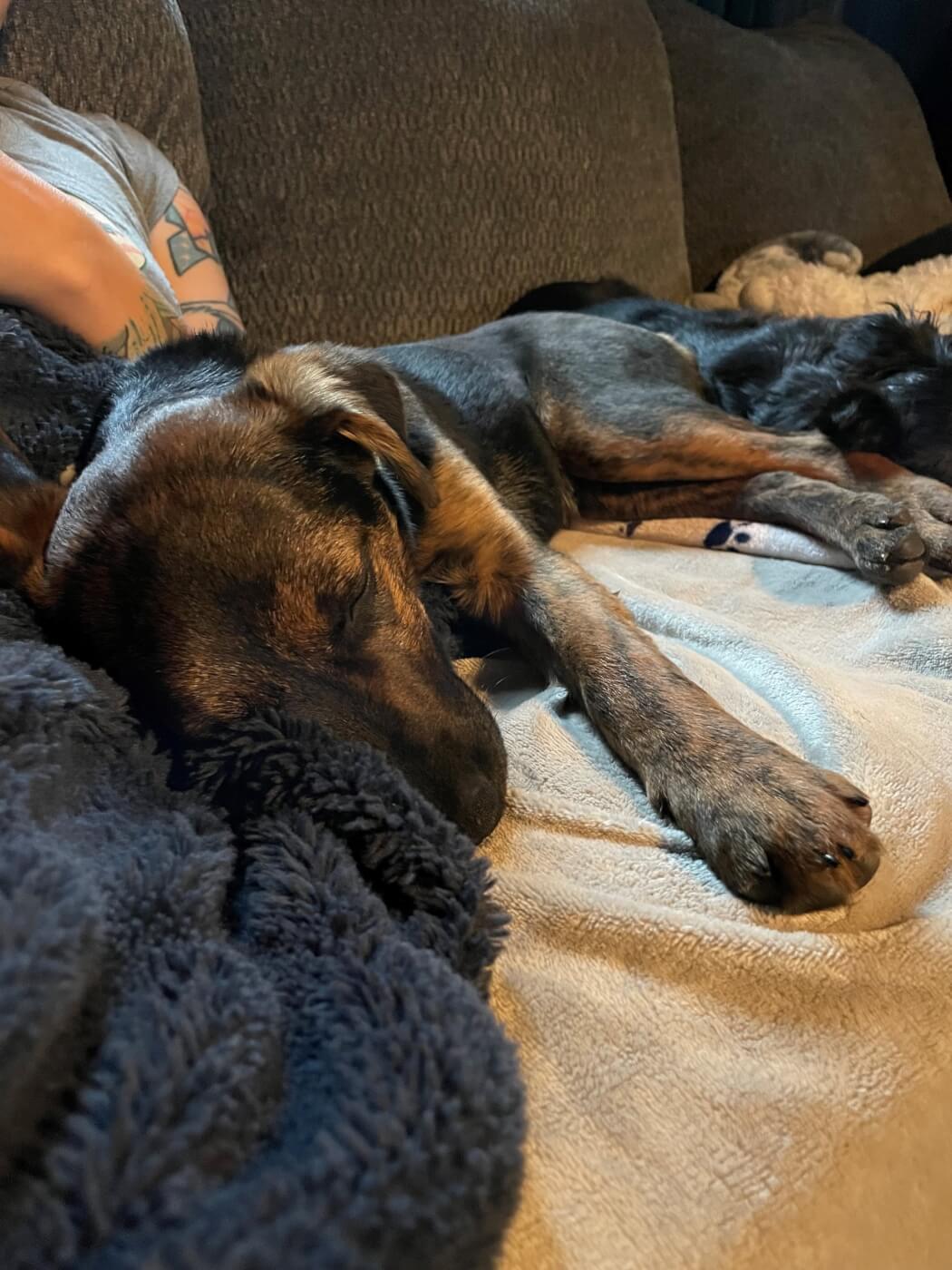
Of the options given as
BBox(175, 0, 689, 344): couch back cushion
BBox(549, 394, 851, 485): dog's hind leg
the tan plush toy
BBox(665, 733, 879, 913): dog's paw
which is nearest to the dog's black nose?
BBox(665, 733, 879, 913): dog's paw

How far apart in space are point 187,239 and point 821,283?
2.09 meters

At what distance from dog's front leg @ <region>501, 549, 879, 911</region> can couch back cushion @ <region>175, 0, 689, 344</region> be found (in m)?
1.56

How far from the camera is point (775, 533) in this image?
2.11 meters

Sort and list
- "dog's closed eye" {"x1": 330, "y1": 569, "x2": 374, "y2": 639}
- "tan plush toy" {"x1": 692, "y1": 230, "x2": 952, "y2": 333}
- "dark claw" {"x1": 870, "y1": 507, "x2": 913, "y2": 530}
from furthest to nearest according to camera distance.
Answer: "tan plush toy" {"x1": 692, "y1": 230, "x2": 952, "y2": 333} → "dark claw" {"x1": 870, "y1": 507, "x2": 913, "y2": 530} → "dog's closed eye" {"x1": 330, "y1": 569, "x2": 374, "y2": 639}

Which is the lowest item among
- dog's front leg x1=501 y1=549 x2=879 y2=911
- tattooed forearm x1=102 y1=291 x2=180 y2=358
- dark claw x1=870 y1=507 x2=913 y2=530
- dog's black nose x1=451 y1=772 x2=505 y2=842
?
dark claw x1=870 y1=507 x2=913 y2=530

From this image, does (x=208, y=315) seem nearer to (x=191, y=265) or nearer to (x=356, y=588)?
(x=191, y=265)

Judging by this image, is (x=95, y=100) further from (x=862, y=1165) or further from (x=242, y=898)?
(x=862, y=1165)

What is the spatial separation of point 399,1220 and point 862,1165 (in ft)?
1.59

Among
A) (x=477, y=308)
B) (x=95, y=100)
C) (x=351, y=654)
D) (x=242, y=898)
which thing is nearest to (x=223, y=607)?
(x=351, y=654)

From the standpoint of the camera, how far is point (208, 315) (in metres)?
2.20

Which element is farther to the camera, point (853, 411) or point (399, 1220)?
point (853, 411)

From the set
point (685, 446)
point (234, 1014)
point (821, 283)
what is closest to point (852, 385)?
point (685, 446)

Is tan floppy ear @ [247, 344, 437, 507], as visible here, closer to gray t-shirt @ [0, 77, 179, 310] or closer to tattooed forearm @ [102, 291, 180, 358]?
tattooed forearm @ [102, 291, 180, 358]

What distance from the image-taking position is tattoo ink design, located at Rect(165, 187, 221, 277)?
2188 mm
